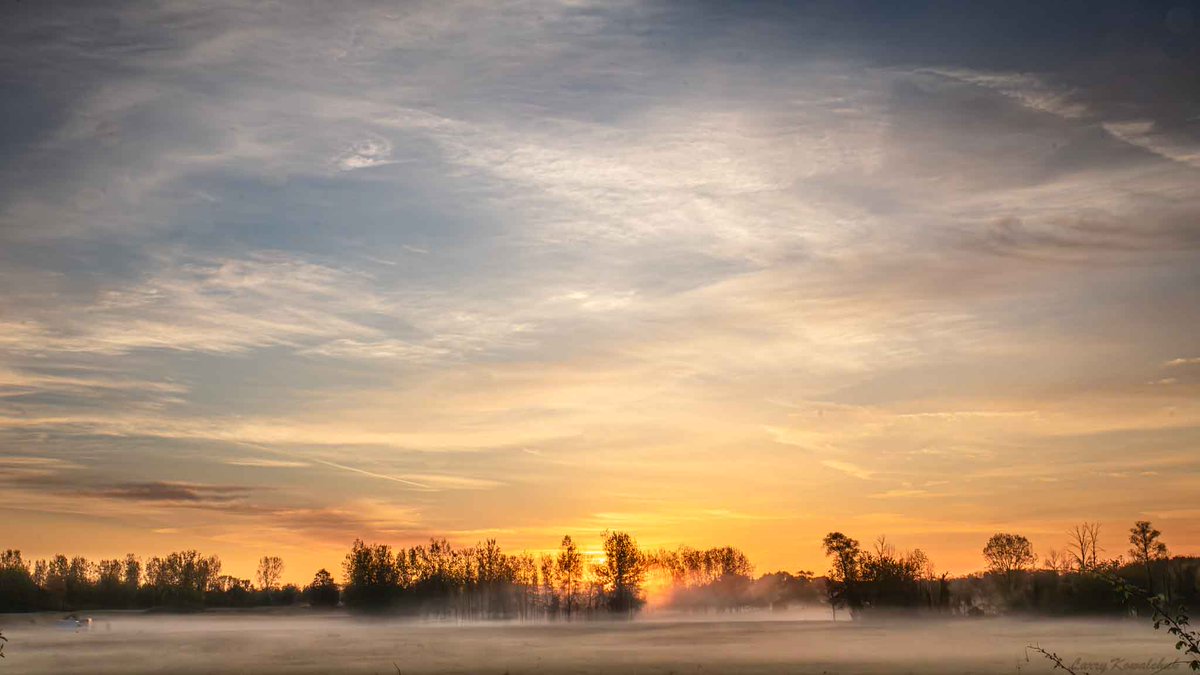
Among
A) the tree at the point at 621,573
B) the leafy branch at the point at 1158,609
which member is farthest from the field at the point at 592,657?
the tree at the point at 621,573

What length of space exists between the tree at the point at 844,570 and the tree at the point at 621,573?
39.1 metres

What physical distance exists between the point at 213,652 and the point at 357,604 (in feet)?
364

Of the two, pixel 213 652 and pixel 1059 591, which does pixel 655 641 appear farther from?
pixel 1059 591

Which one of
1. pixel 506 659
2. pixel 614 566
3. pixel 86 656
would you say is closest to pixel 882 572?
pixel 614 566

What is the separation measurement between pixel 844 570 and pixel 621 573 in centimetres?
4337

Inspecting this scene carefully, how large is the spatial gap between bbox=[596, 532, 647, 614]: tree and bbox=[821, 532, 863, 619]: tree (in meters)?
39.1

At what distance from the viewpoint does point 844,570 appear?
6585 inches

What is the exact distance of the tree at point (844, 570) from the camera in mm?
166375

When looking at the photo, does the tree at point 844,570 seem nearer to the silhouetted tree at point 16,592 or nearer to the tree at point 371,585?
the tree at point 371,585

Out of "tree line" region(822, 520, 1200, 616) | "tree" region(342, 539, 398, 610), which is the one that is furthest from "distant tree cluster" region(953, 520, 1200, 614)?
Answer: "tree" region(342, 539, 398, 610)

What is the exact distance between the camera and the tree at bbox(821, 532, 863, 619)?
546 ft

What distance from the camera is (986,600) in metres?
190

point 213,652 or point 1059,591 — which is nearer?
point 213,652

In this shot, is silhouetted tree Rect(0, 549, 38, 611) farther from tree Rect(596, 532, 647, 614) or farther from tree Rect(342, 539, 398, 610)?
tree Rect(596, 532, 647, 614)
